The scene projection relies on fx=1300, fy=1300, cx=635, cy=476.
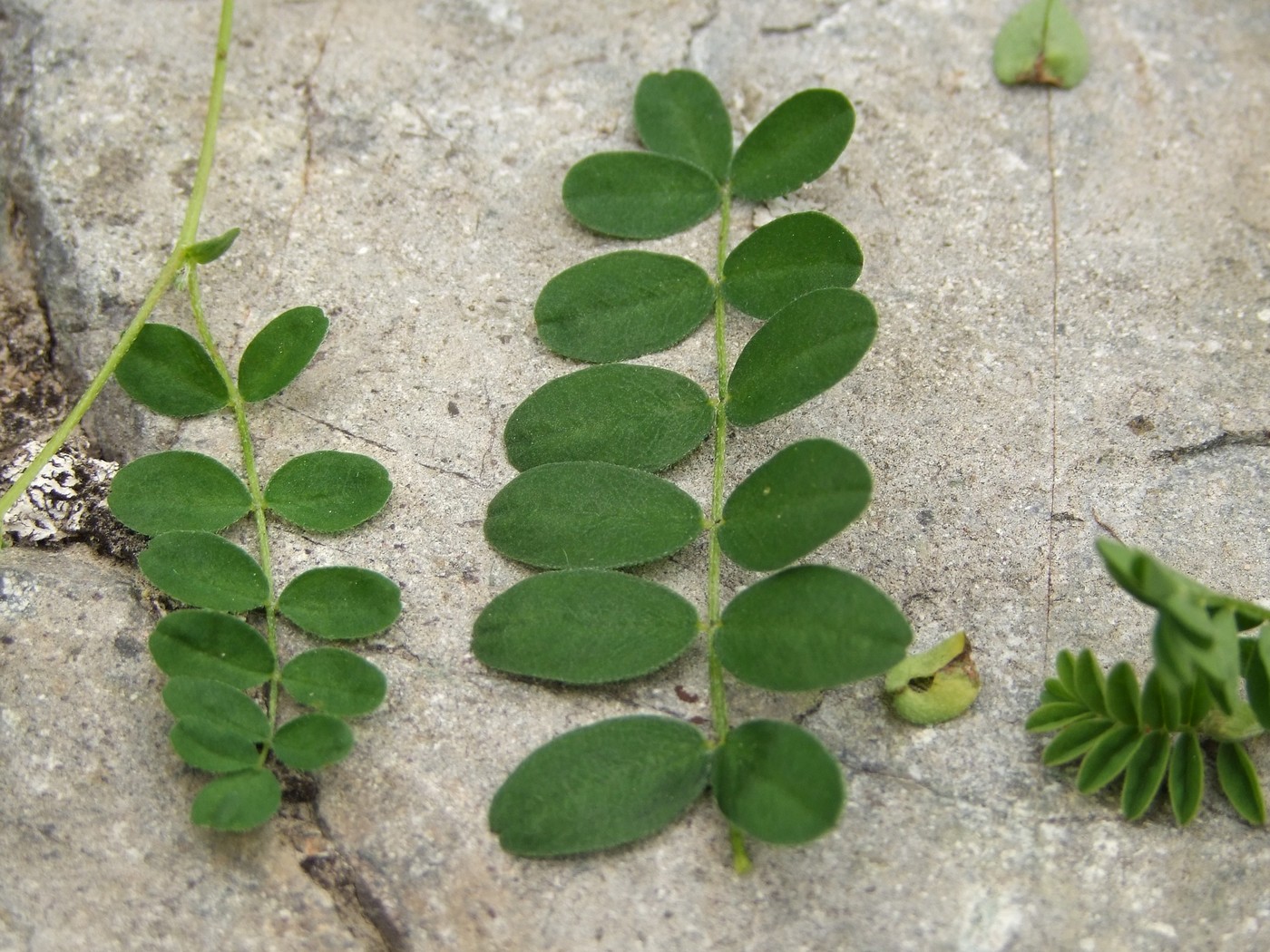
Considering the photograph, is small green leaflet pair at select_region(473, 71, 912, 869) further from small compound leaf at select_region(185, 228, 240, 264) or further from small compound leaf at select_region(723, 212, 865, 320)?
small compound leaf at select_region(185, 228, 240, 264)

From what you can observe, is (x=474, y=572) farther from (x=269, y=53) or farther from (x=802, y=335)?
(x=269, y=53)

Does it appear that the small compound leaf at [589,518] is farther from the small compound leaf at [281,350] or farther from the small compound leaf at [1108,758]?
the small compound leaf at [1108,758]

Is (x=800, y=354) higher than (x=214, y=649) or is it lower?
higher

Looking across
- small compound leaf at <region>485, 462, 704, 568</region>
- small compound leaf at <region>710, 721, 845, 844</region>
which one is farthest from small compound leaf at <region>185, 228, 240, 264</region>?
small compound leaf at <region>710, 721, 845, 844</region>

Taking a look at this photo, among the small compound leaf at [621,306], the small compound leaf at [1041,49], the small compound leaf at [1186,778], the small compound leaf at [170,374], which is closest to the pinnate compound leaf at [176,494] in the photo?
the small compound leaf at [170,374]

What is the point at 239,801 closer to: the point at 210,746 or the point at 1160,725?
the point at 210,746

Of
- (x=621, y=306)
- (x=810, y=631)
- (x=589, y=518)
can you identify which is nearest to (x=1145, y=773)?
(x=810, y=631)

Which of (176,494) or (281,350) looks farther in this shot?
(281,350)
